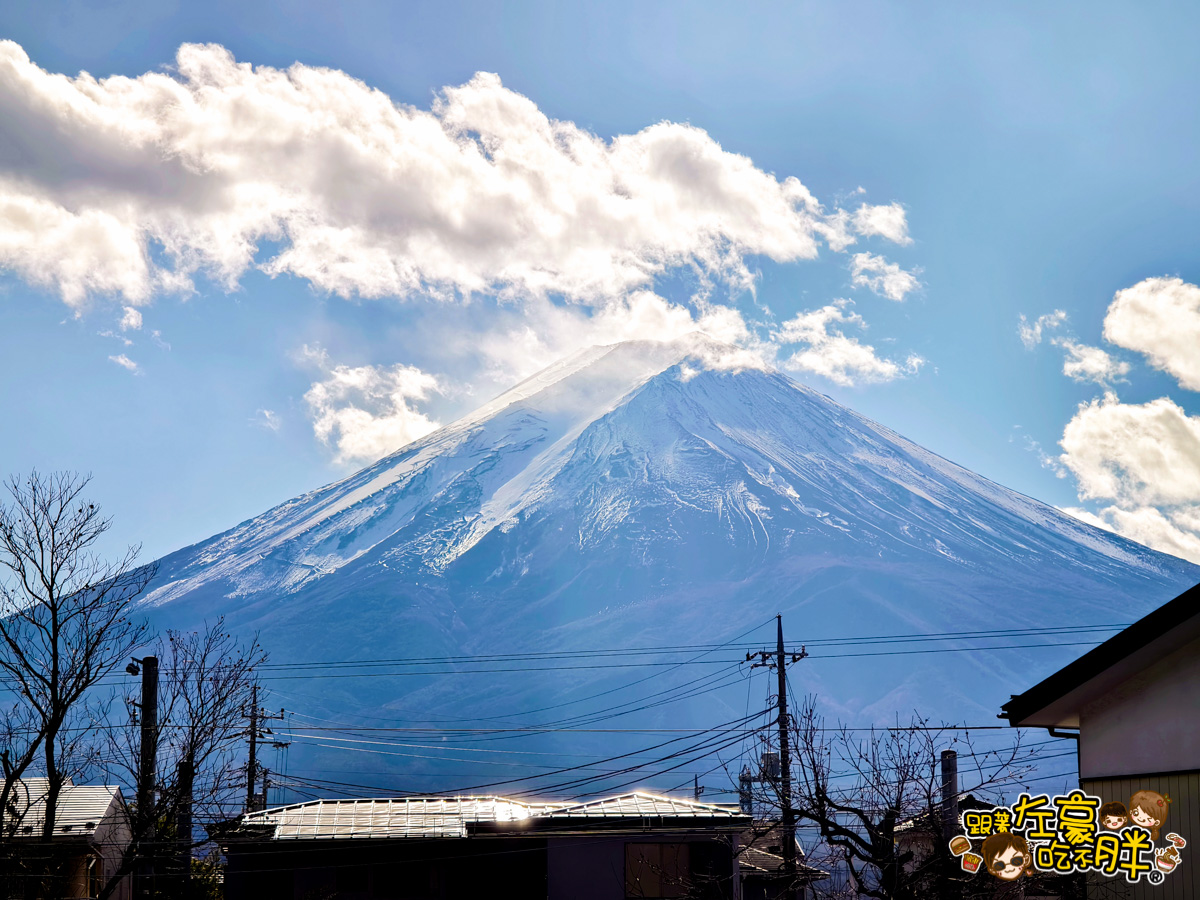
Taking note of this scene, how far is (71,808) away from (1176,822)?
79.8 ft

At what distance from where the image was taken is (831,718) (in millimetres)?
169125

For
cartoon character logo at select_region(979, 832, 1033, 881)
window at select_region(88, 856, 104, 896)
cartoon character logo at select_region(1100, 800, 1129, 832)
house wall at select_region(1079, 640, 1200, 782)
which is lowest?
window at select_region(88, 856, 104, 896)

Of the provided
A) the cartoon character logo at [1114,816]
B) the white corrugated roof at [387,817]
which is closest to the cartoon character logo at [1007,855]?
the cartoon character logo at [1114,816]

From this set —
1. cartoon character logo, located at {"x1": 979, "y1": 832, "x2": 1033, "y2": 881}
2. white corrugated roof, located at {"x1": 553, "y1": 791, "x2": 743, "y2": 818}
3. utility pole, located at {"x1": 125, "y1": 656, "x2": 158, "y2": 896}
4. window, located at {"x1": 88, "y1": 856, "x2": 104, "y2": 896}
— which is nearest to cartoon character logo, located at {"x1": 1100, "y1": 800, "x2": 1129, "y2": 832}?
cartoon character logo, located at {"x1": 979, "y1": 832, "x2": 1033, "y2": 881}

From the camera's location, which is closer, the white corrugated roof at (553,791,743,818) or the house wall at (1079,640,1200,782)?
the house wall at (1079,640,1200,782)

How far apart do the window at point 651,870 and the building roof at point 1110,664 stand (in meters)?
14.5

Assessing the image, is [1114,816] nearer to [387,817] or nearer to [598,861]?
[598,861]

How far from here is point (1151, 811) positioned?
24.6 feet

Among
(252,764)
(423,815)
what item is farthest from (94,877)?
(423,815)

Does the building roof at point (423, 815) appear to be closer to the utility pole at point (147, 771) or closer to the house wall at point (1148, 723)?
the utility pole at point (147, 771)

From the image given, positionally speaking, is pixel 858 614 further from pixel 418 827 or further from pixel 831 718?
pixel 418 827

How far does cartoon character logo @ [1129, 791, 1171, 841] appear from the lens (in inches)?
293

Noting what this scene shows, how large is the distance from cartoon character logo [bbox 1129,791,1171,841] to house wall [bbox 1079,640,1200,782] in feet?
0.65

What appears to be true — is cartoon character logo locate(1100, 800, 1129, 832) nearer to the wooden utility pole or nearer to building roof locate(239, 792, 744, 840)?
the wooden utility pole
